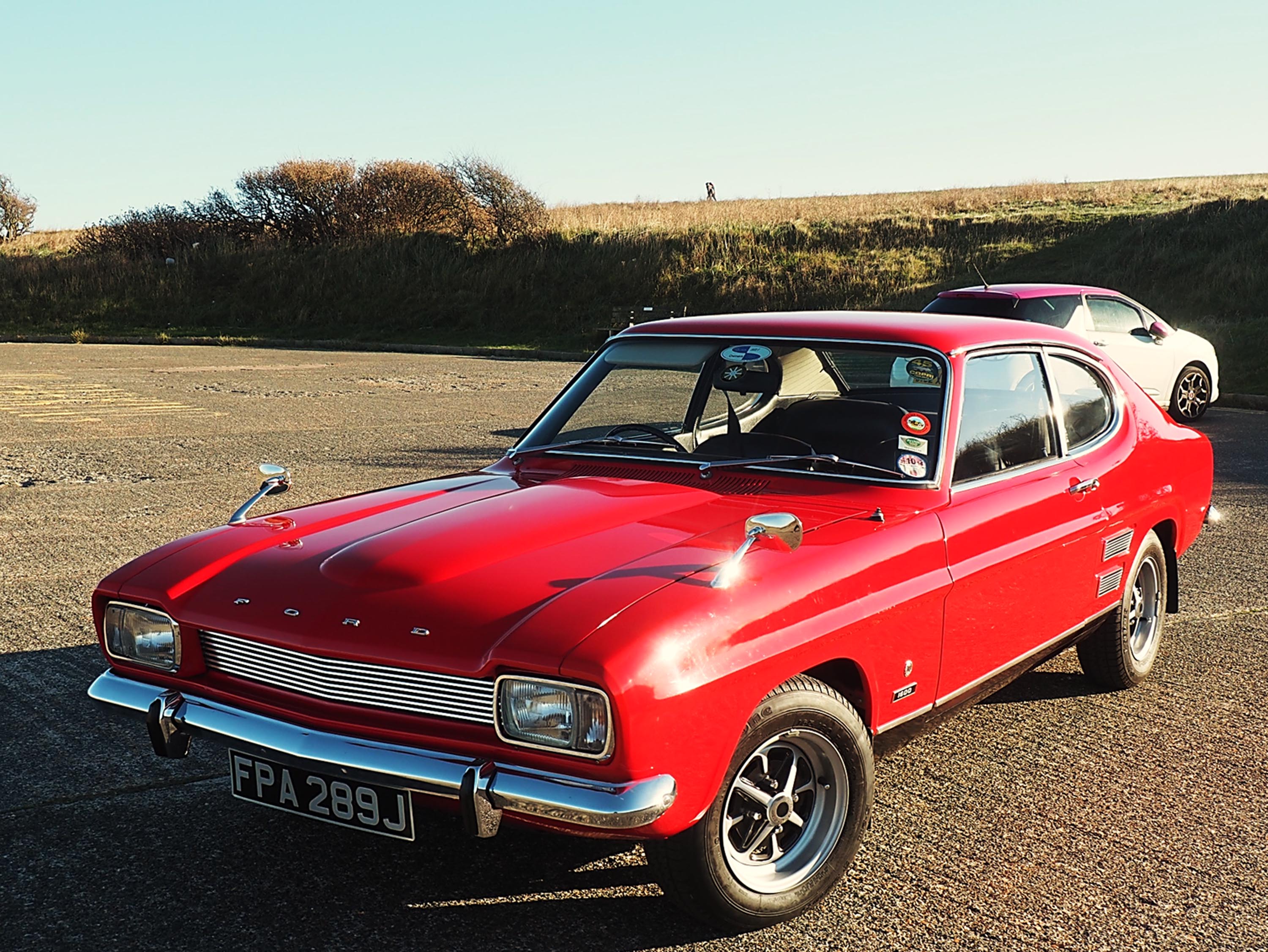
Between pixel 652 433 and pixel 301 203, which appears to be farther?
pixel 301 203

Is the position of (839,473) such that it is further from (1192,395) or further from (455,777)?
(1192,395)

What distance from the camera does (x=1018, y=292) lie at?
12.8 metres

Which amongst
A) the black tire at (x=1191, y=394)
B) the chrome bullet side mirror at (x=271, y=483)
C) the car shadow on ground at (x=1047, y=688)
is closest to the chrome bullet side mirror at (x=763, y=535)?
the chrome bullet side mirror at (x=271, y=483)

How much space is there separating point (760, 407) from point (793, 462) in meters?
0.41

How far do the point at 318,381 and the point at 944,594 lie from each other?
16.7 metres

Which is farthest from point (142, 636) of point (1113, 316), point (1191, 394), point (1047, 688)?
point (1191, 394)

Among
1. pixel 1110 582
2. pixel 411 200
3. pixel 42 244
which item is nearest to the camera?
pixel 1110 582

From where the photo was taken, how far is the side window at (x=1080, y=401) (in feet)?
15.2

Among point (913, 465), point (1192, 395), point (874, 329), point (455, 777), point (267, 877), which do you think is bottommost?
point (1192, 395)

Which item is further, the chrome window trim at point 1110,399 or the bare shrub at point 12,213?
the bare shrub at point 12,213

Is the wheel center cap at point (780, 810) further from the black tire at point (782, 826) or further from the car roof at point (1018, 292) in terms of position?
the car roof at point (1018, 292)

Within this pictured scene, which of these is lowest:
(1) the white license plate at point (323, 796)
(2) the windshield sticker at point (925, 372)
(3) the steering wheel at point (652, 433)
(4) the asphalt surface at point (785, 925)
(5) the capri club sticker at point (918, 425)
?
(4) the asphalt surface at point (785, 925)

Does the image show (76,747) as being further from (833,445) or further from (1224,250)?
(1224,250)

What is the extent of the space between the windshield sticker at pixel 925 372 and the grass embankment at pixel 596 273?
24.5 meters
